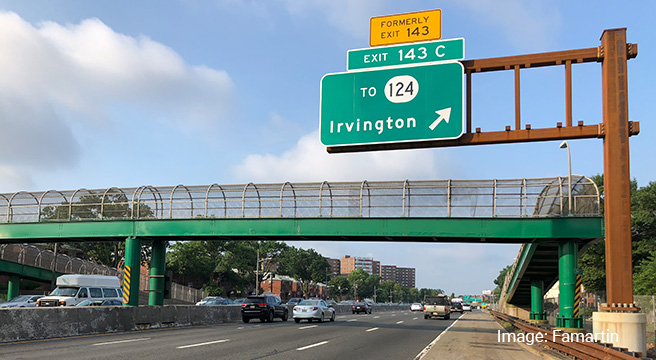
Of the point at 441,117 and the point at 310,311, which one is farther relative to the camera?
the point at 310,311

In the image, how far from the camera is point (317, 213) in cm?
2717

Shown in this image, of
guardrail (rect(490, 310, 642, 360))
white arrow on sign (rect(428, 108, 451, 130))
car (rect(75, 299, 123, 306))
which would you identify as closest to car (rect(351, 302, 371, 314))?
car (rect(75, 299, 123, 306))

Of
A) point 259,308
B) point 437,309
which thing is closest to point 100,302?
point 259,308

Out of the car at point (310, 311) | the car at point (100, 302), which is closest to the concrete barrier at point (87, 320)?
the car at point (310, 311)

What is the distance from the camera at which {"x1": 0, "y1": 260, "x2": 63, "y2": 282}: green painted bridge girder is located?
1931 inches

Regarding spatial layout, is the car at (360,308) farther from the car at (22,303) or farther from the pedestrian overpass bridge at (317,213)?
the car at (22,303)

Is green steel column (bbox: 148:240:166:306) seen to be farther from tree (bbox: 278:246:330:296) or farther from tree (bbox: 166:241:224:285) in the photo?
tree (bbox: 278:246:330:296)

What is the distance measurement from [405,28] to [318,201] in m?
11.9

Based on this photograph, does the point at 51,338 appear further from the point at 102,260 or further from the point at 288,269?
the point at 288,269

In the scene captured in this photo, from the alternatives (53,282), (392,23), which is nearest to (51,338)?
(392,23)

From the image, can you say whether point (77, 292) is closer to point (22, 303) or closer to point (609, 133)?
point (22, 303)

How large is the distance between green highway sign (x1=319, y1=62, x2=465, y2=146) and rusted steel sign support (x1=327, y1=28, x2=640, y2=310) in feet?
1.22

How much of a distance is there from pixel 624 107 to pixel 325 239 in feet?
51.5

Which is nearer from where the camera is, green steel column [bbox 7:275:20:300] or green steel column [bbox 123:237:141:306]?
green steel column [bbox 123:237:141:306]
